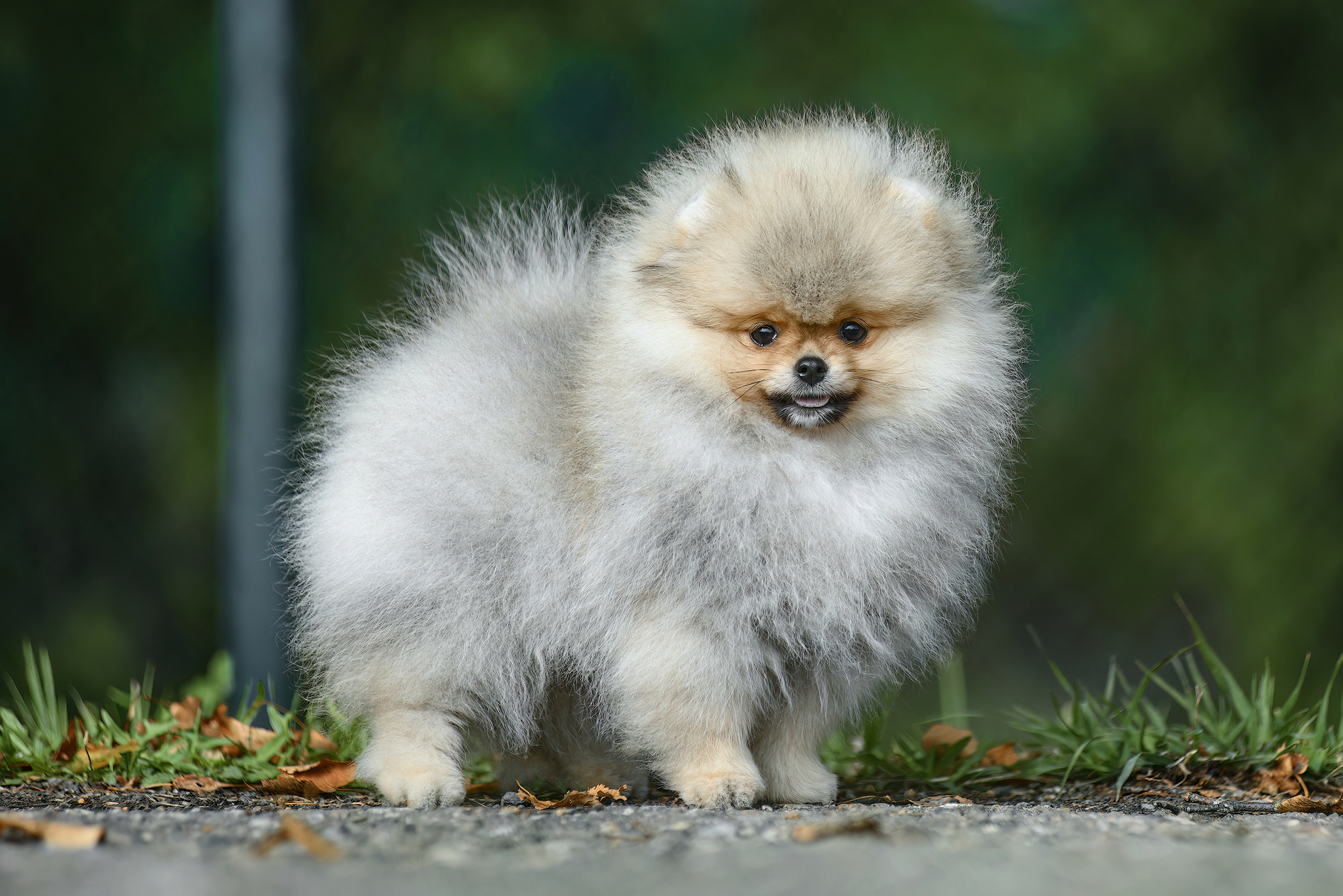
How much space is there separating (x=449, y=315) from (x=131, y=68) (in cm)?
240

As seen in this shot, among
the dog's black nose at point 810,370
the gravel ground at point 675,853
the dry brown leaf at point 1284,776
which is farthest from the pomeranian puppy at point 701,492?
the dry brown leaf at point 1284,776

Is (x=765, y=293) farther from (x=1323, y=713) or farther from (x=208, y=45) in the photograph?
(x=208, y=45)

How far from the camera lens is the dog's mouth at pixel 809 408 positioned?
8.87ft

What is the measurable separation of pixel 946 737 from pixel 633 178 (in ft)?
7.55

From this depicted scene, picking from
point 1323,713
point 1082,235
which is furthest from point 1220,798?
point 1082,235

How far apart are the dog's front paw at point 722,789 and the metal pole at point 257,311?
5.05 feet

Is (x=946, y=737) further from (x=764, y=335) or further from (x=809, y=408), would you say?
(x=764, y=335)

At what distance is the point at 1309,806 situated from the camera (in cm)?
285

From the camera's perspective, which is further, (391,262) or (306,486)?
(391,262)

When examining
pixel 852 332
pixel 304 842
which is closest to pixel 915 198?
pixel 852 332

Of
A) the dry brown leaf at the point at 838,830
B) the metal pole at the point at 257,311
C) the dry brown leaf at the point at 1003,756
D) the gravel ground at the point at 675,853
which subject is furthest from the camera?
the metal pole at the point at 257,311

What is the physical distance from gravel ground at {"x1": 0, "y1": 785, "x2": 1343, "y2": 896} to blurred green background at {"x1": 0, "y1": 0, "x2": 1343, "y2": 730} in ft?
7.44

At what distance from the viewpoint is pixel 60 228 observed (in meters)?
4.71

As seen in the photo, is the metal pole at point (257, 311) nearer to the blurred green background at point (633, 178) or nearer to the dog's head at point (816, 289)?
the blurred green background at point (633, 178)
